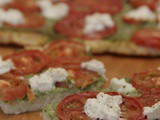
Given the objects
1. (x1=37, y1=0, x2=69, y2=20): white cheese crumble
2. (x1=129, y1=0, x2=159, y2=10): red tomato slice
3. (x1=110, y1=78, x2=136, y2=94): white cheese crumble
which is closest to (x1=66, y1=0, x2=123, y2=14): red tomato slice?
(x1=37, y1=0, x2=69, y2=20): white cheese crumble

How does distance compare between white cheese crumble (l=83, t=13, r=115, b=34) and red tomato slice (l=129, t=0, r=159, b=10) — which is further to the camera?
red tomato slice (l=129, t=0, r=159, b=10)

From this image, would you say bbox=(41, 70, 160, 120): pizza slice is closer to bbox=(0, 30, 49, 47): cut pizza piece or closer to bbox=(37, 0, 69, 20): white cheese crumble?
bbox=(0, 30, 49, 47): cut pizza piece

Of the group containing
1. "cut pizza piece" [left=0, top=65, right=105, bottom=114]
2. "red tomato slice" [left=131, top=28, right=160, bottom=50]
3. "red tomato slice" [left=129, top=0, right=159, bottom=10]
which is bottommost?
"cut pizza piece" [left=0, top=65, right=105, bottom=114]

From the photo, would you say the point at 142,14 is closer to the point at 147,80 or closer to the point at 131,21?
the point at 131,21

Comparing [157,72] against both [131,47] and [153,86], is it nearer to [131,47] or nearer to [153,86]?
[153,86]

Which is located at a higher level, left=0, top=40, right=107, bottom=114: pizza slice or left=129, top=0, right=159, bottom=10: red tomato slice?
left=129, top=0, right=159, bottom=10: red tomato slice

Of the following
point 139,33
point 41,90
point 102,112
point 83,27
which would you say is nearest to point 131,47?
point 139,33
